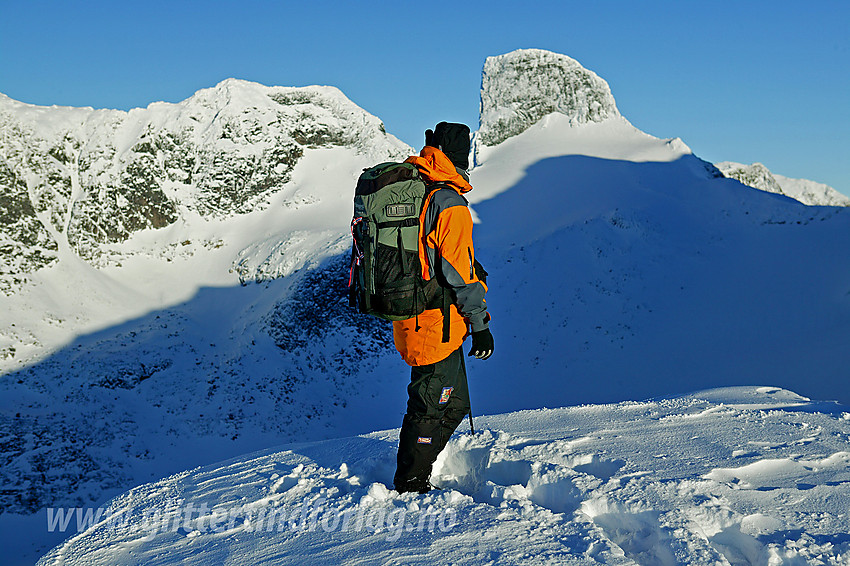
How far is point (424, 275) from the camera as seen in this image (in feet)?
13.9

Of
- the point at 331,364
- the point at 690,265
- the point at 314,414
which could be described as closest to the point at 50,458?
the point at 314,414

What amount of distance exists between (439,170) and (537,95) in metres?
35.9

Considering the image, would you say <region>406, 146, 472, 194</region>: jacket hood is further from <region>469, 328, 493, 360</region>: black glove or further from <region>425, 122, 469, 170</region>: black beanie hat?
<region>469, 328, 493, 360</region>: black glove

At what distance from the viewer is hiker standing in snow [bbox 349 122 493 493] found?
417 cm

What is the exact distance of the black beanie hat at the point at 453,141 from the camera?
445 cm

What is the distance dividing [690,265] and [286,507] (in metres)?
20.7

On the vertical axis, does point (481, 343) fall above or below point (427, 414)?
above

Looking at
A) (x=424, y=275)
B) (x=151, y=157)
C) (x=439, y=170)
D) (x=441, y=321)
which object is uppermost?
(x=151, y=157)

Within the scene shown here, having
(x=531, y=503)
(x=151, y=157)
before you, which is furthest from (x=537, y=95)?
(x=531, y=503)

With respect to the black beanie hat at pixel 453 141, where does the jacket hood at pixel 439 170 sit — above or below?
below

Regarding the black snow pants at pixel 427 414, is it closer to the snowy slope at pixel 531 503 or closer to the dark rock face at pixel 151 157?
the snowy slope at pixel 531 503

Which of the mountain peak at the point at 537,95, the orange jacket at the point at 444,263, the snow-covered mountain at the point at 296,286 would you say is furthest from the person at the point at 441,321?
the mountain peak at the point at 537,95

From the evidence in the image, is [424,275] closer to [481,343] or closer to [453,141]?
[481,343]

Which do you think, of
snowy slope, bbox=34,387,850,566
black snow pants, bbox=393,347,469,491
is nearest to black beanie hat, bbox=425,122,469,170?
black snow pants, bbox=393,347,469,491
